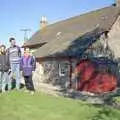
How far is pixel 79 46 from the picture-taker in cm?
2962

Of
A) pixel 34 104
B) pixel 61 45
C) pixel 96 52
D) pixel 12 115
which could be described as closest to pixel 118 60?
pixel 96 52

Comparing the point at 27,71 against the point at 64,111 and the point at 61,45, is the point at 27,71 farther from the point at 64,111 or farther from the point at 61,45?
the point at 61,45

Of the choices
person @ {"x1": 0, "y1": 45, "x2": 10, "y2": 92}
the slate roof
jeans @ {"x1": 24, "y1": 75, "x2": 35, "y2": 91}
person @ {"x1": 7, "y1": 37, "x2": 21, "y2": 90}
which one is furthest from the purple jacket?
the slate roof

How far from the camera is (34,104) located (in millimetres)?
11359

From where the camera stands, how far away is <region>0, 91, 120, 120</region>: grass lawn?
9.56 meters

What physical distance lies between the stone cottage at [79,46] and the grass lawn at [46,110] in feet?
52.2

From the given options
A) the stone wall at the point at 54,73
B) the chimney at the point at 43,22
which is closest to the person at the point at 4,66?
the stone wall at the point at 54,73

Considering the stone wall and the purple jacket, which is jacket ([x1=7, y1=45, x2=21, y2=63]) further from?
the stone wall

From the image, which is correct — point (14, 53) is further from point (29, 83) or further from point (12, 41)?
point (29, 83)

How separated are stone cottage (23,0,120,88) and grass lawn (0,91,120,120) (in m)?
15.9

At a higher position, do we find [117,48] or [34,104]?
[117,48]

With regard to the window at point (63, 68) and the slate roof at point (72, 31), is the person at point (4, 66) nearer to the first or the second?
the slate roof at point (72, 31)

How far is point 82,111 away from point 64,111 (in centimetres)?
56

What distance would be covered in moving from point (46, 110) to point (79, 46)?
768 inches
